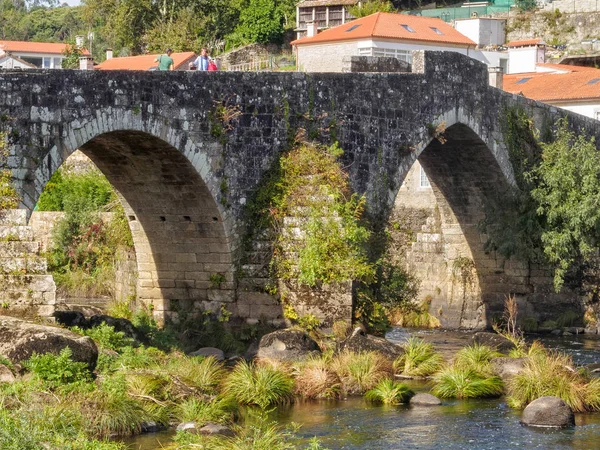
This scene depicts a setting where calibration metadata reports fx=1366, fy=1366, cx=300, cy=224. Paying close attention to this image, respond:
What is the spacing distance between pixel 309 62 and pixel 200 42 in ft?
45.4

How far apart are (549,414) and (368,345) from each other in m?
4.30

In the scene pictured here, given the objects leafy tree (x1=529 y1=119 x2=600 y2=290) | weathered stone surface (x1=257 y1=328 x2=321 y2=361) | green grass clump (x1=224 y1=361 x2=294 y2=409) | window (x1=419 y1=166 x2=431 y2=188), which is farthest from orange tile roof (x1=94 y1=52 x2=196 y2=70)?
green grass clump (x1=224 y1=361 x2=294 y2=409)

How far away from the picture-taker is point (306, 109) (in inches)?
904

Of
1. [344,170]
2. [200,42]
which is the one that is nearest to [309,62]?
[200,42]

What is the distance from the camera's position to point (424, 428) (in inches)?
686

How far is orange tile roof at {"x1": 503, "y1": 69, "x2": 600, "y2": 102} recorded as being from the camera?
4166cm

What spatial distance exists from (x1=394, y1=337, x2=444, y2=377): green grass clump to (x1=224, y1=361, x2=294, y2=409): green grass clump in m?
2.82

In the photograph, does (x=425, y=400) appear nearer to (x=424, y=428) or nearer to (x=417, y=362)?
(x=424, y=428)

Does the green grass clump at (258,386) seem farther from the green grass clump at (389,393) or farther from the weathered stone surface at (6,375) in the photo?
the weathered stone surface at (6,375)

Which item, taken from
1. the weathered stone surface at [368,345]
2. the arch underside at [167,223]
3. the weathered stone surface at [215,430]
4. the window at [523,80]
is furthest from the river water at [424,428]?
the window at [523,80]

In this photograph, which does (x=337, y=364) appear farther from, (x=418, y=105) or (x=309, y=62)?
(x=309, y=62)

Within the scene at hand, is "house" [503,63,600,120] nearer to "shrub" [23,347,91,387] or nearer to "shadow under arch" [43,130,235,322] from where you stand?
"shadow under arch" [43,130,235,322]

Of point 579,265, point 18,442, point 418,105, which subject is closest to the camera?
point 18,442

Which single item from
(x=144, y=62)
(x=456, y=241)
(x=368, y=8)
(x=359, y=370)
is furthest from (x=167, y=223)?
(x=368, y=8)
